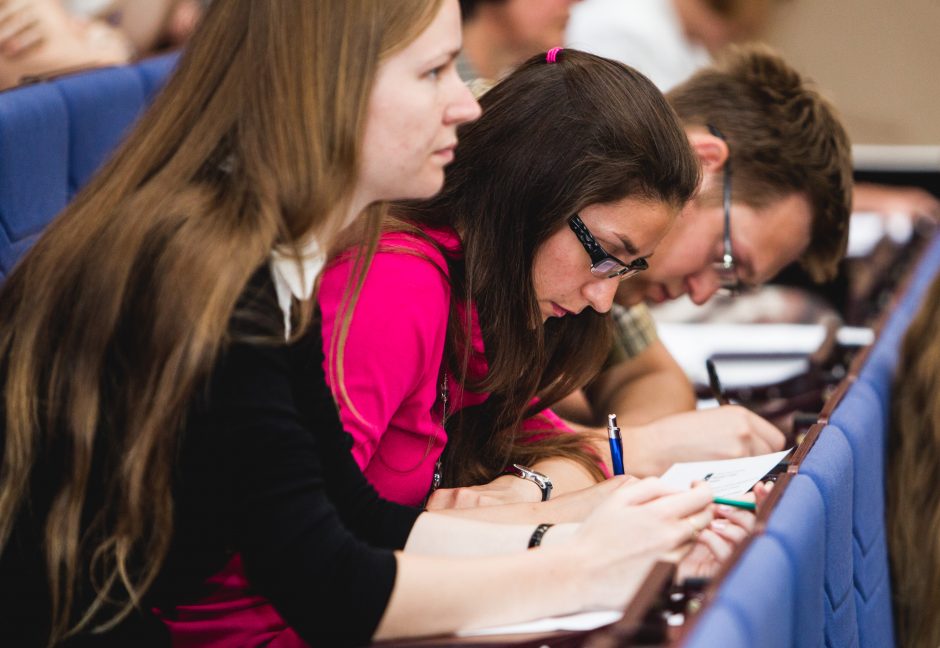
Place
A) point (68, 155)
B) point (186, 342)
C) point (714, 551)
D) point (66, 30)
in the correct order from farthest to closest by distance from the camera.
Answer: point (66, 30) < point (68, 155) < point (714, 551) < point (186, 342)

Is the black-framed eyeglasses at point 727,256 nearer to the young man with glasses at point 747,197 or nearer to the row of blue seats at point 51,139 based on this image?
the young man with glasses at point 747,197

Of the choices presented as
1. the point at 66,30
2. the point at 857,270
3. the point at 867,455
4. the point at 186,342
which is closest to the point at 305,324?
the point at 186,342

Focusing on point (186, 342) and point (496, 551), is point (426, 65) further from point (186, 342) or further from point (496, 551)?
point (496, 551)

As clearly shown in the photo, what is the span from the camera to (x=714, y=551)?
47.1 inches

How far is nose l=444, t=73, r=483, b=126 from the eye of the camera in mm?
1160

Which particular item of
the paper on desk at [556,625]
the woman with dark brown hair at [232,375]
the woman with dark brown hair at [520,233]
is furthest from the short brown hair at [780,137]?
the paper on desk at [556,625]

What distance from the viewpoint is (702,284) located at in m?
2.03

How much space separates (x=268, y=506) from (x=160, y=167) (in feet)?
1.08

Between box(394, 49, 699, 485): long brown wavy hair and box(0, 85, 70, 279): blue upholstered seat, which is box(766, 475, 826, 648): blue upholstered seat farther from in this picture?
box(0, 85, 70, 279): blue upholstered seat

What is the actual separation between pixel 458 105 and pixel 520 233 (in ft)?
1.01

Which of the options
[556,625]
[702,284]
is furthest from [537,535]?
[702,284]

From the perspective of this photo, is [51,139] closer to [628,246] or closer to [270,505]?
[628,246]

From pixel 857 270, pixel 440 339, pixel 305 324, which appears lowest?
pixel 857 270

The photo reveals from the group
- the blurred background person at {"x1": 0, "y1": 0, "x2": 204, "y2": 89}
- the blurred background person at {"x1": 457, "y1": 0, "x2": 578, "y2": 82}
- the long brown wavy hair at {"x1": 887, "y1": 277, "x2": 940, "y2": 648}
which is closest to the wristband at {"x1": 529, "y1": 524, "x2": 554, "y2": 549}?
the long brown wavy hair at {"x1": 887, "y1": 277, "x2": 940, "y2": 648}
